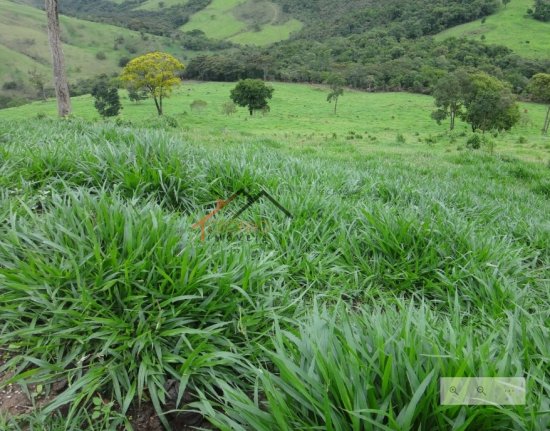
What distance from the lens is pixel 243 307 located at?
2393 millimetres

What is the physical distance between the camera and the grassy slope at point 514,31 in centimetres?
10094

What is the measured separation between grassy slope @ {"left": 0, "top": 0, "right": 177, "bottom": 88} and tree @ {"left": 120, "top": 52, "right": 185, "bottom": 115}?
220 ft

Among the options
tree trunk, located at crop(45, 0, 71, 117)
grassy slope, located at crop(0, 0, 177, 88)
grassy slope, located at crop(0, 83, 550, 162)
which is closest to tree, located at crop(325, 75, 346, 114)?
grassy slope, located at crop(0, 83, 550, 162)

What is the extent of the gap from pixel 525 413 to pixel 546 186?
9377 mm

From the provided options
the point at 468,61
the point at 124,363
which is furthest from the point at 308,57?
the point at 124,363

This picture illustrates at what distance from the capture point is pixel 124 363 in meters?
1.92

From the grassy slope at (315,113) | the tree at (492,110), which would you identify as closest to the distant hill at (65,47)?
the grassy slope at (315,113)

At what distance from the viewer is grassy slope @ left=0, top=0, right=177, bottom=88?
114m

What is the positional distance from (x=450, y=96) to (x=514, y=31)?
265 feet

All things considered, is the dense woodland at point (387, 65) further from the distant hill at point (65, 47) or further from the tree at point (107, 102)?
the distant hill at point (65, 47)

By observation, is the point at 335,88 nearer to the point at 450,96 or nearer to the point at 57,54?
the point at 450,96

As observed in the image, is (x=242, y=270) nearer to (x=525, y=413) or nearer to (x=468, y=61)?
(x=525, y=413)

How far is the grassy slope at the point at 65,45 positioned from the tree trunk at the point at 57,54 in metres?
112

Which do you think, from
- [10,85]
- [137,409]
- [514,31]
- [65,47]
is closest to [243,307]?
[137,409]
